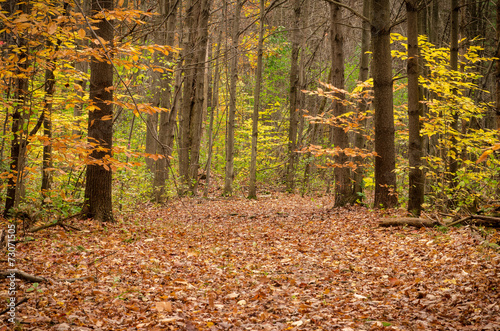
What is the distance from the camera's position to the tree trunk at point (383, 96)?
316 inches

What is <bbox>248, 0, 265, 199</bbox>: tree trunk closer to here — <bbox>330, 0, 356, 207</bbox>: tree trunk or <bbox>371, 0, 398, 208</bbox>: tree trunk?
<bbox>330, 0, 356, 207</bbox>: tree trunk

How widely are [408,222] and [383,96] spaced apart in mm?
3011

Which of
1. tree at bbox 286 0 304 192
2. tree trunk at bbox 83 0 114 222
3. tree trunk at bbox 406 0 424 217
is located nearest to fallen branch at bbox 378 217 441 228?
tree trunk at bbox 406 0 424 217

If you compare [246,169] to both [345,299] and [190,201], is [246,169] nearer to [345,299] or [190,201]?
[190,201]

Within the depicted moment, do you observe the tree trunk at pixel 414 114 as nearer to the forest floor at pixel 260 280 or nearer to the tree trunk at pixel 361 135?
Result: the forest floor at pixel 260 280

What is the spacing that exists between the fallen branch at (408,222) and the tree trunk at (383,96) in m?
1.26

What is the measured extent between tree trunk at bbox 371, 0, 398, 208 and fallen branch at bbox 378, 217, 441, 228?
1.26m

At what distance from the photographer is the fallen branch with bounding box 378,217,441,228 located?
6.62 metres

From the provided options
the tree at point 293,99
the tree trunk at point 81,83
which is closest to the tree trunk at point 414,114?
the tree trunk at point 81,83

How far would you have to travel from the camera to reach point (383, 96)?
27.0ft

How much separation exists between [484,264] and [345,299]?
1856mm

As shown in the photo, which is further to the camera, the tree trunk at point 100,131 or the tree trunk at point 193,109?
the tree trunk at point 193,109

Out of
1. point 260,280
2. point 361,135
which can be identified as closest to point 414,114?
point 361,135

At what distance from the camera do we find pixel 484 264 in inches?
176
